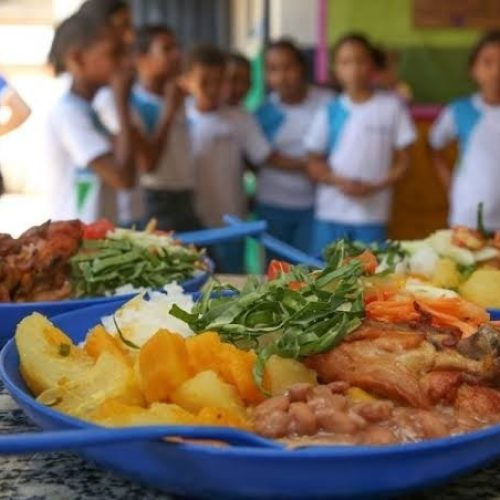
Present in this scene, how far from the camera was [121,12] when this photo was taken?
2.89m

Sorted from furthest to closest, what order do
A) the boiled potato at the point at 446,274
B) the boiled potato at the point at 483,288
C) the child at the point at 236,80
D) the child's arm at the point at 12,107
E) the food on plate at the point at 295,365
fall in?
the child at the point at 236,80 < the child's arm at the point at 12,107 < the boiled potato at the point at 446,274 < the boiled potato at the point at 483,288 < the food on plate at the point at 295,365

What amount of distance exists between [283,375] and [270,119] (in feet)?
10.7

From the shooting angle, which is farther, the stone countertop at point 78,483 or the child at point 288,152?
the child at point 288,152

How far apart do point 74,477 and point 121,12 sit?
→ 223cm

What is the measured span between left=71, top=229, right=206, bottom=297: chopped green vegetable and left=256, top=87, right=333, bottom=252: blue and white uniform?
7.24ft

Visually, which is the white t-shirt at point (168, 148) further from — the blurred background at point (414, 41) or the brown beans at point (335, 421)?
the brown beans at point (335, 421)

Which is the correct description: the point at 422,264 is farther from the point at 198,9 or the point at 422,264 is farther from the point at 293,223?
the point at 198,9

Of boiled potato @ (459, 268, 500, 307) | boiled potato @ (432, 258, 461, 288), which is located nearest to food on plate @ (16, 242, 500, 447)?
boiled potato @ (459, 268, 500, 307)

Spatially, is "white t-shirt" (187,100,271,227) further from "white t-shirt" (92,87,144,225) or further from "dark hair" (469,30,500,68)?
"dark hair" (469,30,500,68)

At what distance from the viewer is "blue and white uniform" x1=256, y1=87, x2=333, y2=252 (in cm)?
396

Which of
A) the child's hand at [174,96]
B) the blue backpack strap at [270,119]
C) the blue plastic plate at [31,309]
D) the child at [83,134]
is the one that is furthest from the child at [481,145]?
the blue plastic plate at [31,309]

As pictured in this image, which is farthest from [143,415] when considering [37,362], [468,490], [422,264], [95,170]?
[95,170]

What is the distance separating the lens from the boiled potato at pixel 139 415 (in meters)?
0.79

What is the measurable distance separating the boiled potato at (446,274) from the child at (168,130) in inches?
79.8
